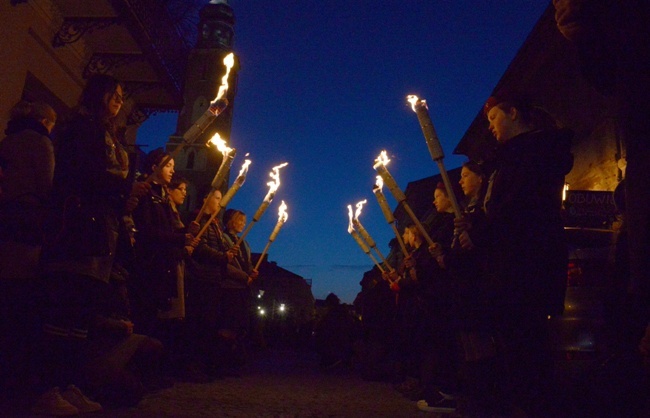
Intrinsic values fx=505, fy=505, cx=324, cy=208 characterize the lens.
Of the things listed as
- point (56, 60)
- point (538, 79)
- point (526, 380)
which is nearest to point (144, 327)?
point (526, 380)

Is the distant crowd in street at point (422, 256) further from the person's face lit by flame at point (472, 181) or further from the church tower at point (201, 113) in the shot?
the church tower at point (201, 113)

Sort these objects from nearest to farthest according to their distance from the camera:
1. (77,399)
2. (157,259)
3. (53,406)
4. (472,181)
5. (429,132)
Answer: (53,406) → (77,399) → (429,132) → (472,181) → (157,259)

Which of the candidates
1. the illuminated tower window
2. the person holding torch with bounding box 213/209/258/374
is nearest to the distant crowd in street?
the person holding torch with bounding box 213/209/258/374

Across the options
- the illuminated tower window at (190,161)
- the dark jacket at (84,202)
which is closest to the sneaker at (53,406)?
the dark jacket at (84,202)

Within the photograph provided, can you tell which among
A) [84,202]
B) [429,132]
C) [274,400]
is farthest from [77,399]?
[429,132]

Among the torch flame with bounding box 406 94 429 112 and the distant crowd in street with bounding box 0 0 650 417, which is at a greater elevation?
the torch flame with bounding box 406 94 429 112

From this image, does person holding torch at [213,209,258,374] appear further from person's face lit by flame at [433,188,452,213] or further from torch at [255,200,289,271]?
person's face lit by flame at [433,188,452,213]

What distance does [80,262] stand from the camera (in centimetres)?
300

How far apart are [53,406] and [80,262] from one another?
2.63 feet

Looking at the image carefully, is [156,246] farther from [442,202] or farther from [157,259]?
[442,202]

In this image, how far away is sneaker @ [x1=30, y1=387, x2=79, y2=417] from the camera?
2766 mm

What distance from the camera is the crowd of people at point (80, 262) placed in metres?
2.97

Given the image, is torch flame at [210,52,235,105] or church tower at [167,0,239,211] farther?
church tower at [167,0,239,211]

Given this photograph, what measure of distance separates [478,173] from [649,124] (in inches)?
105
